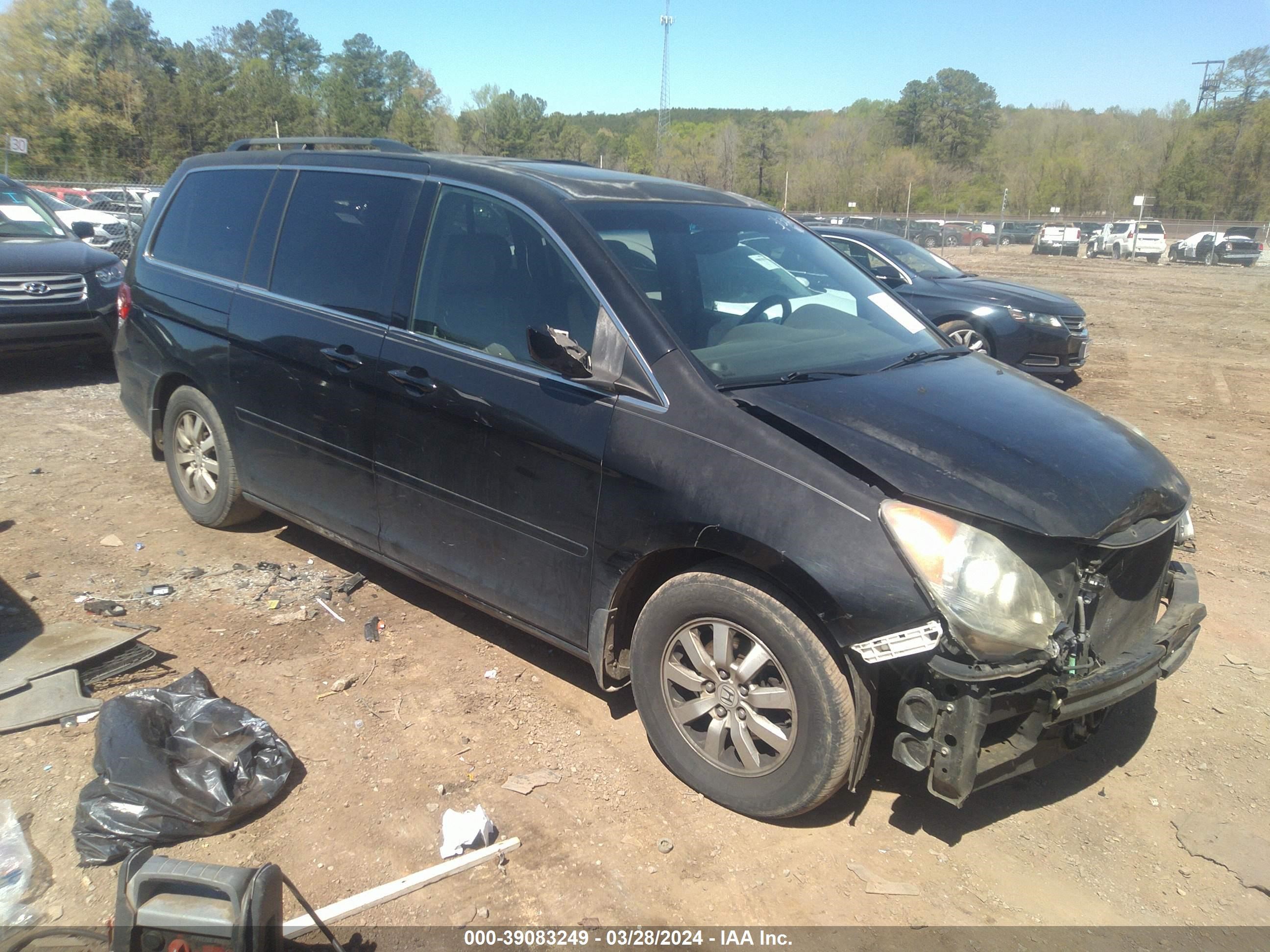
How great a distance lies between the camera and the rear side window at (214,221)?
4570 millimetres

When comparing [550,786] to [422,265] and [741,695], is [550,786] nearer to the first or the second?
[741,695]

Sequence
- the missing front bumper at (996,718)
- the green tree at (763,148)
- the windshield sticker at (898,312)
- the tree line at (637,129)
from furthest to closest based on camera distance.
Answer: the green tree at (763,148) → the tree line at (637,129) → the windshield sticker at (898,312) → the missing front bumper at (996,718)

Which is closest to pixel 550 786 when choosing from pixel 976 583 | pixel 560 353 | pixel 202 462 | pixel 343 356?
pixel 560 353

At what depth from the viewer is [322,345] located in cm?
396

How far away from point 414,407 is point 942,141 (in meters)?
97.7

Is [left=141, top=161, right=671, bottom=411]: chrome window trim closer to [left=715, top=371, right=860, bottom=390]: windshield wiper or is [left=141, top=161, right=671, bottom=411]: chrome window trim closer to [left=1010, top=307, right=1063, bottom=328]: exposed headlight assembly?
[left=715, top=371, right=860, bottom=390]: windshield wiper

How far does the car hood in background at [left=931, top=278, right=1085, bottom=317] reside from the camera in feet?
34.4

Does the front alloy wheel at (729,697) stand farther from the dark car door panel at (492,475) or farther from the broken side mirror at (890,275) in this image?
the broken side mirror at (890,275)

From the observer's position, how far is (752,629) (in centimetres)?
279

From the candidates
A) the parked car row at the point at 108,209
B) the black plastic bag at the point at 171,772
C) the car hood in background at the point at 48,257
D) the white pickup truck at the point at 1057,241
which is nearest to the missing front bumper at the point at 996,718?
the black plastic bag at the point at 171,772

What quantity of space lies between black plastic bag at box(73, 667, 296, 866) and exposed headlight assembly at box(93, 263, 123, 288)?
6.94 m

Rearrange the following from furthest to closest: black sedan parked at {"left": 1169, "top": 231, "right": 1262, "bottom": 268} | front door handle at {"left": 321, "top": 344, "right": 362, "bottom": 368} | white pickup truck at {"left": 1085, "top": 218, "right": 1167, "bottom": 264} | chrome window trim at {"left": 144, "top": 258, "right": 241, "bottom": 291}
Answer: white pickup truck at {"left": 1085, "top": 218, "right": 1167, "bottom": 264} → black sedan parked at {"left": 1169, "top": 231, "right": 1262, "bottom": 268} → chrome window trim at {"left": 144, "top": 258, "right": 241, "bottom": 291} → front door handle at {"left": 321, "top": 344, "right": 362, "bottom": 368}

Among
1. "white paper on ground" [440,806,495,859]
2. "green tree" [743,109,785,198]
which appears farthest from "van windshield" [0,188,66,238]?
"green tree" [743,109,785,198]

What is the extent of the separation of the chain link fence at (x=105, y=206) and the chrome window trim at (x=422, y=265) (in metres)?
14.2
